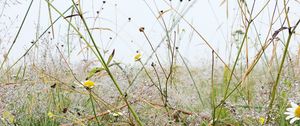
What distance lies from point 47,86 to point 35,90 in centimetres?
10

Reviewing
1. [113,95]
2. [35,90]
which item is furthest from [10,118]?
[113,95]

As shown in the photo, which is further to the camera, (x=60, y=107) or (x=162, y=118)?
(x=60, y=107)

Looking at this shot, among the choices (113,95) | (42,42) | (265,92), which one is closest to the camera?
(265,92)

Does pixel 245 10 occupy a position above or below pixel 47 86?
above

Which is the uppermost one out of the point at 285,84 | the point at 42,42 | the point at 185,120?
the point at 42,42

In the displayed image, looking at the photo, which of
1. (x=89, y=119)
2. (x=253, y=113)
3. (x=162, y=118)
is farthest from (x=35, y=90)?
(x=253, y=113)

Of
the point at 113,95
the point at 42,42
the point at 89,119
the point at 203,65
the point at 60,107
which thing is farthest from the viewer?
the point at 203,65

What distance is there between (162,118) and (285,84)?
44 centimetres

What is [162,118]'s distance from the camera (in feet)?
5.09

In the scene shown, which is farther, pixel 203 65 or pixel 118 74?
pixel 203 65

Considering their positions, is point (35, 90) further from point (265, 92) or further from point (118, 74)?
point (265, 92)

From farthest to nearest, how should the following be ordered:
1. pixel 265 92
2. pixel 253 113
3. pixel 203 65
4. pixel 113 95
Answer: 1. pixel 203 65
2. pixel 113 95
3. pixel 265 92
4. pixel 253 113

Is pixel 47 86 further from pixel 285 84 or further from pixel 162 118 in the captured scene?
pixel 285 84

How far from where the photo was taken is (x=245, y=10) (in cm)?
135
